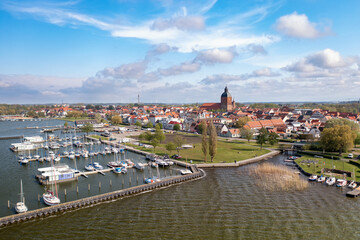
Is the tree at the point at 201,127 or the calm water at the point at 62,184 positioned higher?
the tree at the point at 201,127

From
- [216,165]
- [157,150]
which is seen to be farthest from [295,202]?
[157,150]

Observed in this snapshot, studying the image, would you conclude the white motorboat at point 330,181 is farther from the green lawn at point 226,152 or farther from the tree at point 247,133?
the tree at point 247,133

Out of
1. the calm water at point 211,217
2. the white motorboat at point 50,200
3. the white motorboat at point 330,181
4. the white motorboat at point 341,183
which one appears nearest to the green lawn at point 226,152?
the calm water at point 211,217

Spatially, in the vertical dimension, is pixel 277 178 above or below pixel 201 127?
below

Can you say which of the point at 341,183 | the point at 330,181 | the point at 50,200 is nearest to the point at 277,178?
the point at 330,181

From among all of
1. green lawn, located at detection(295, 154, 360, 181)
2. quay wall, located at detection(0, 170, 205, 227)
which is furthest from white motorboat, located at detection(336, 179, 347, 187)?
quay wall, located at detection(0, 170, 205, 227)

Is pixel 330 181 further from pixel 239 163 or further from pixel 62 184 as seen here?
pixel 62 184
